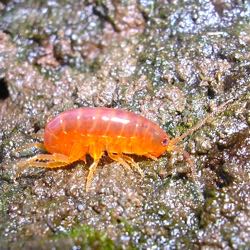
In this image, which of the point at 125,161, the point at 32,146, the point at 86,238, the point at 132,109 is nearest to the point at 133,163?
the point at 125,161

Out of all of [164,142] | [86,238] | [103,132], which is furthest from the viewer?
[164,142]

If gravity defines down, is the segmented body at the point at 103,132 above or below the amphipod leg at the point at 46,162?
above

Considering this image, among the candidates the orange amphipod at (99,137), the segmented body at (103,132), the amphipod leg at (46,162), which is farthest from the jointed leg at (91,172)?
the amphipod leg at (46,162)

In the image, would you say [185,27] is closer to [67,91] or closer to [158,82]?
[158,82]

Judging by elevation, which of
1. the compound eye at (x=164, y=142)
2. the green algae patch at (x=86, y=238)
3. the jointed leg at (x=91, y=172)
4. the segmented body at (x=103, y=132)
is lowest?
the green algae patch at (x=86, y=238)

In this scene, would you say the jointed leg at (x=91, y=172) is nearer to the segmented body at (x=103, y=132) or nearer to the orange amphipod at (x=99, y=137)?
the orange amphipod at (x=99, y=137)

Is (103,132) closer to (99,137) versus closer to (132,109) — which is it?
(99,137)
